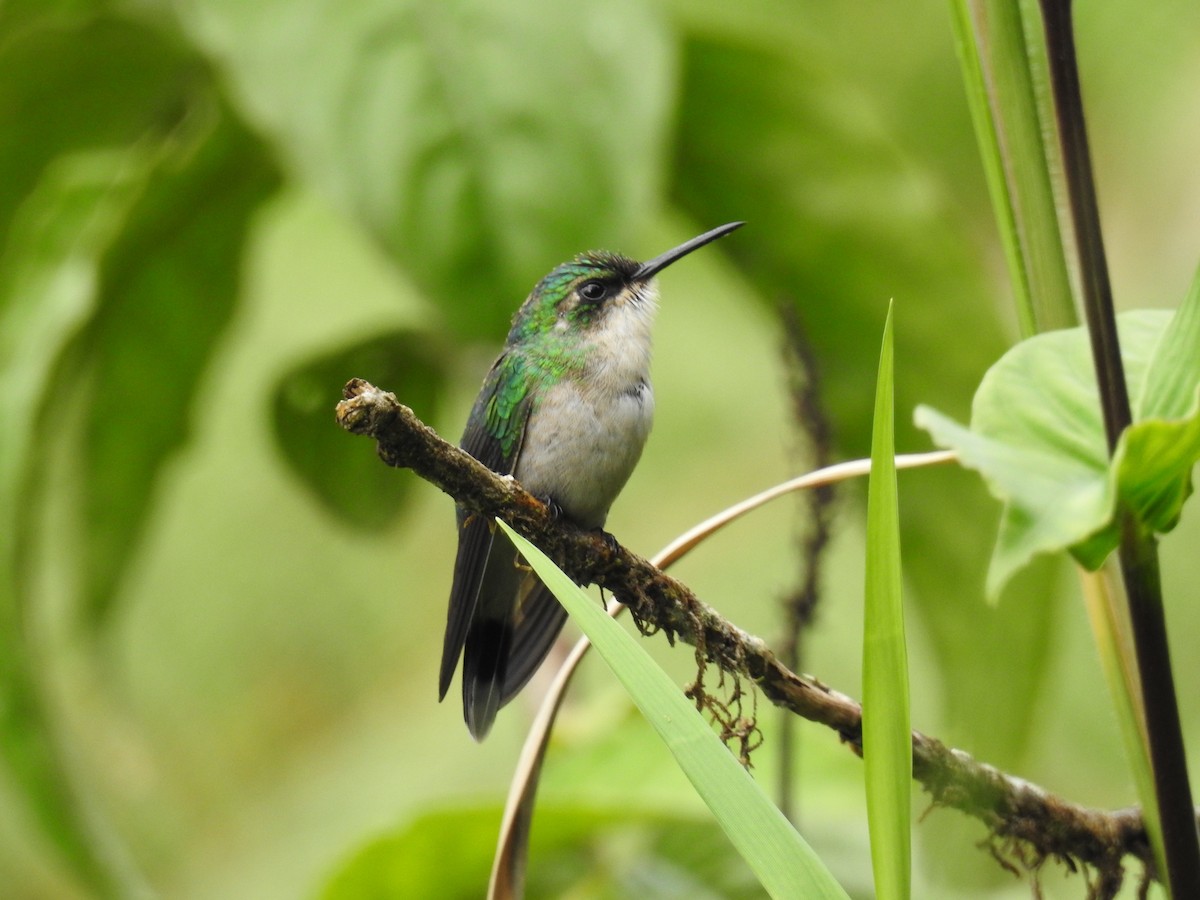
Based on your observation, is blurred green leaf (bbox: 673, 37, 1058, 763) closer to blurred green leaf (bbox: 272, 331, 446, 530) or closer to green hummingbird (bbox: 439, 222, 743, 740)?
green hummingbird (bbox: 439, 222, 743, 740)

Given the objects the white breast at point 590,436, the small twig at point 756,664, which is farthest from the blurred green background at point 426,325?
the small twig at point 756,664

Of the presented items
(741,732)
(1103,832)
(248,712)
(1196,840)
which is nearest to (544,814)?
(741,732)

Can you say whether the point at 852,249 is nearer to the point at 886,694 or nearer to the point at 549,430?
the point at 549,430

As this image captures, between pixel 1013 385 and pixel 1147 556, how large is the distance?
13cm

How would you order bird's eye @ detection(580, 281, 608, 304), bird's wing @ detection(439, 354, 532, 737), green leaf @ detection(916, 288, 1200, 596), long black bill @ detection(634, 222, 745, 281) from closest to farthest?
green leaf @ detection(916, 288, 1200, 596), bird's wing @ detection(439, 354, 532, 737), long black bill @ detection(634, 222, 745, 281), bird's eye @ detection(580, 281, 608, 304)

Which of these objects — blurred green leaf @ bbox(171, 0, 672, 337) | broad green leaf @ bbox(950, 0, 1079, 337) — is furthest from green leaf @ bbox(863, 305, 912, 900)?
blurred green leaf @ bbox(171, 0, 672, 337)

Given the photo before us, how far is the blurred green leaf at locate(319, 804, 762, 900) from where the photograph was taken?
5.59 feet

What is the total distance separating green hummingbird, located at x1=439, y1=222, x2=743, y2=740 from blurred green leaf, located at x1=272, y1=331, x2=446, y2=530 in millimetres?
219

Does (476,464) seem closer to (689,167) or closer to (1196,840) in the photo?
(1196,840)

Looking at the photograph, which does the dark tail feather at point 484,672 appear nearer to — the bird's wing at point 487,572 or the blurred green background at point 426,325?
the bird's wing at point 487,572

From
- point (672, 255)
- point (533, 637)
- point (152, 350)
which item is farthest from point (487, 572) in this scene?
point (152, 350)

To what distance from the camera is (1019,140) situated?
0.87 metres

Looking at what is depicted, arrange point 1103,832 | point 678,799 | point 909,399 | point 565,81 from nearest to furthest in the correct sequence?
point 1103,832 → point 565,81 → point 678,799 → point 909,399

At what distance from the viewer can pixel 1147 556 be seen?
0.78m
